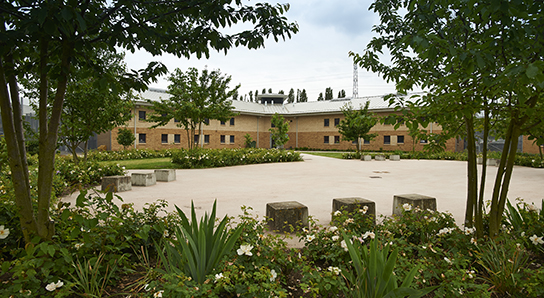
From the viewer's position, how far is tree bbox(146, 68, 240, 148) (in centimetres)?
1614

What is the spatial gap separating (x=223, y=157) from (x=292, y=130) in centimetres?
2496

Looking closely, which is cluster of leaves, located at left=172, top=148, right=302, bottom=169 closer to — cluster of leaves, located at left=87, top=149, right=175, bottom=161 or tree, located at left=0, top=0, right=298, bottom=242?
cluster of leaves, located at left=87, top=149, right=175, bottom=161

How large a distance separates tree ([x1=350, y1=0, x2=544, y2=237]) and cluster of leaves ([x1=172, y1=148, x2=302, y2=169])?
38.6 feet

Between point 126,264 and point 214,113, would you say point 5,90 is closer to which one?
point 126,264

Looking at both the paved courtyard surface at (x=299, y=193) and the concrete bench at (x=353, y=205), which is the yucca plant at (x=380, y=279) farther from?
the paved courtyard surface at (x=299, y=193)

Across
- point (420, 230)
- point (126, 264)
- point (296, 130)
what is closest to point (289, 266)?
point (126, 264)

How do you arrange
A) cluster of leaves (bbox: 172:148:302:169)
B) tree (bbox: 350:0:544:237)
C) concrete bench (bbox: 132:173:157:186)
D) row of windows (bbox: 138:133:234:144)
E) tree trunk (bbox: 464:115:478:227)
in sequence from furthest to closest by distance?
row of windows (bbox: 138:133:234:144) < cluster of leaves (bbox: 172:148:302:169) < concrete bench (bbox: 132:173:157:186) < tree trunk (bbox: 464:115:478:227) < tree (bbox: 350:0:544:237)

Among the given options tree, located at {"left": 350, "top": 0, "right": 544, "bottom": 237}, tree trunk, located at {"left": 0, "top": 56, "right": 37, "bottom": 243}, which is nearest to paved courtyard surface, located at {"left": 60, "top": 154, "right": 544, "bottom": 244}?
tree, located at {"left": 350, "top": 0, "right": 544, "bottom": 237}

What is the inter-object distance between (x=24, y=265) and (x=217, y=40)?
2.24 m

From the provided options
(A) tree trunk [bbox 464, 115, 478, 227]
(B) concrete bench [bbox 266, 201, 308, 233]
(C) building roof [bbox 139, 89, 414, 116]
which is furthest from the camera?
(C) building roof [bbox 139, 89, 414, 116]

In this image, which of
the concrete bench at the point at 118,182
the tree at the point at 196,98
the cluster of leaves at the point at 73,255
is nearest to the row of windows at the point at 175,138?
the tree at the point at 196,98

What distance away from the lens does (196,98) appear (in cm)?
1647

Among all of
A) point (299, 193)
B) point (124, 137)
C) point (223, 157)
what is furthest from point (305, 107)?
point (299, 193)

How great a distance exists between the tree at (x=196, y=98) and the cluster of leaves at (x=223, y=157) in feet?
6.11
